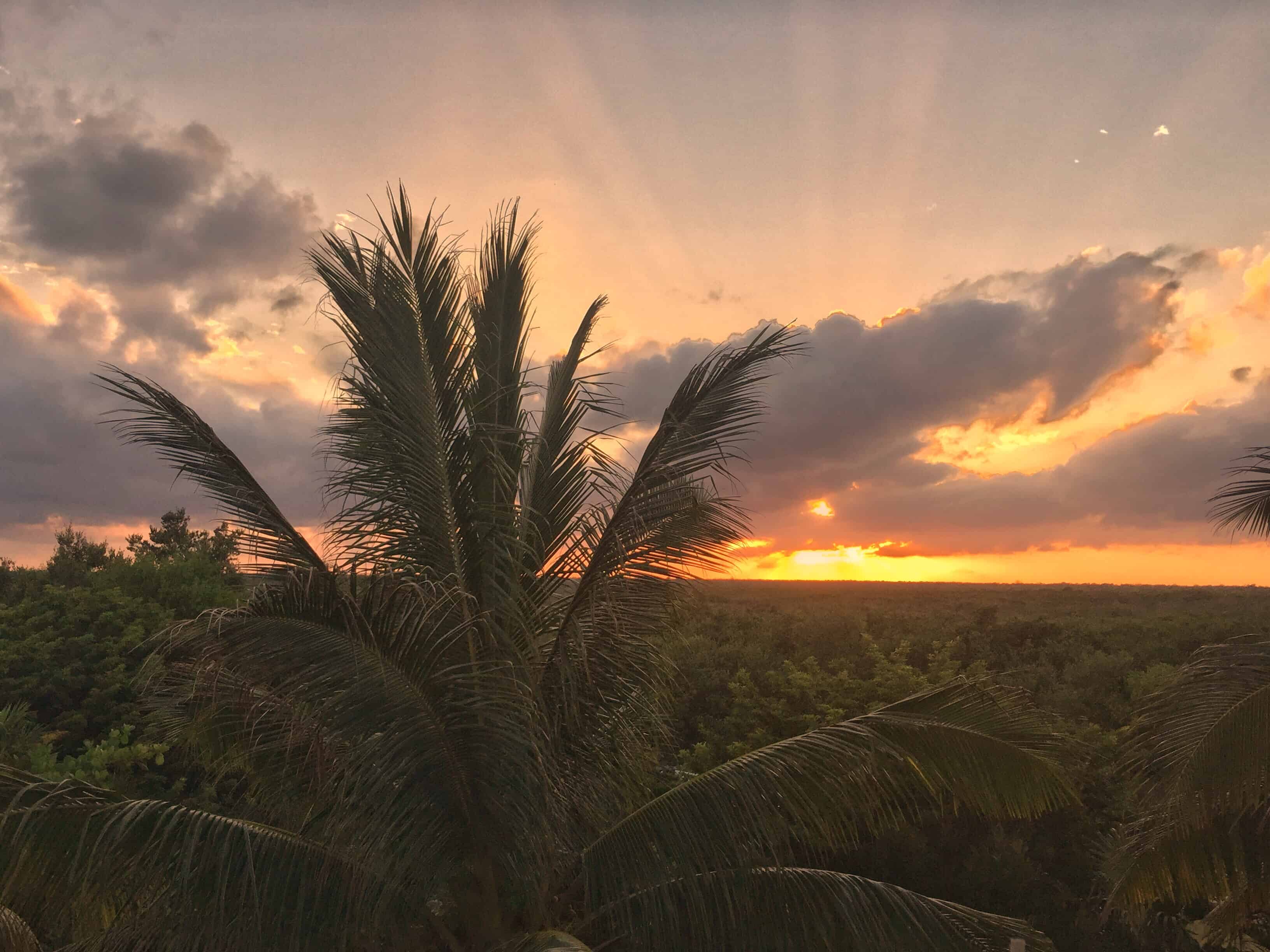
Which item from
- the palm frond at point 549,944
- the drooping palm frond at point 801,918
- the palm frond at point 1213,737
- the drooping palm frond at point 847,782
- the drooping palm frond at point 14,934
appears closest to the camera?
the palm frond at point 549,944

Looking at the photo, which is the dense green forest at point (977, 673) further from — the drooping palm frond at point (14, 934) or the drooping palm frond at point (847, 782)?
the drooping palm frond at point (14, 934)

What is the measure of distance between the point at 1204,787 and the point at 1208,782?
0.05 meters

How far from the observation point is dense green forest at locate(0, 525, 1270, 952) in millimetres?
9438

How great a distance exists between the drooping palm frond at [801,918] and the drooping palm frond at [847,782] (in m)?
0.13

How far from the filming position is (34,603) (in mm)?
14625

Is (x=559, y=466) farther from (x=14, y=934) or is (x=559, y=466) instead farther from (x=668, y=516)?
(x=14, y=934)

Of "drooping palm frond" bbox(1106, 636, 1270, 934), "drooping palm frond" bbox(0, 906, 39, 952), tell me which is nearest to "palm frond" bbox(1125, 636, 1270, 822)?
"drooping palm frond" bbox(1106, 636, 1270, 934)

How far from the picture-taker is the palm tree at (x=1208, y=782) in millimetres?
6324

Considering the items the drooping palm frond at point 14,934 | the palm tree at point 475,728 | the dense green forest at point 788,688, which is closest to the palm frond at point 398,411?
the palm tree at point 475,728

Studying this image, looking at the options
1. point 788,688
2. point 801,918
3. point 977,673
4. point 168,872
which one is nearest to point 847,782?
point 801,918

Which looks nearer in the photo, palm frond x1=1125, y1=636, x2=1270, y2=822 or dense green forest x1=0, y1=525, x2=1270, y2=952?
palm frond x1=1125, y1=636, x2=1270, y2=822

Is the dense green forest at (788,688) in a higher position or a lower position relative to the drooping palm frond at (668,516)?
lower

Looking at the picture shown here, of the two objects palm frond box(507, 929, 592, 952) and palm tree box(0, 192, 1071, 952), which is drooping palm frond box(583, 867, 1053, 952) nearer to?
palm tree box(0, 192, 1071, 952)

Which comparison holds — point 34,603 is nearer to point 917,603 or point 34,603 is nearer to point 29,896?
point 29,896
